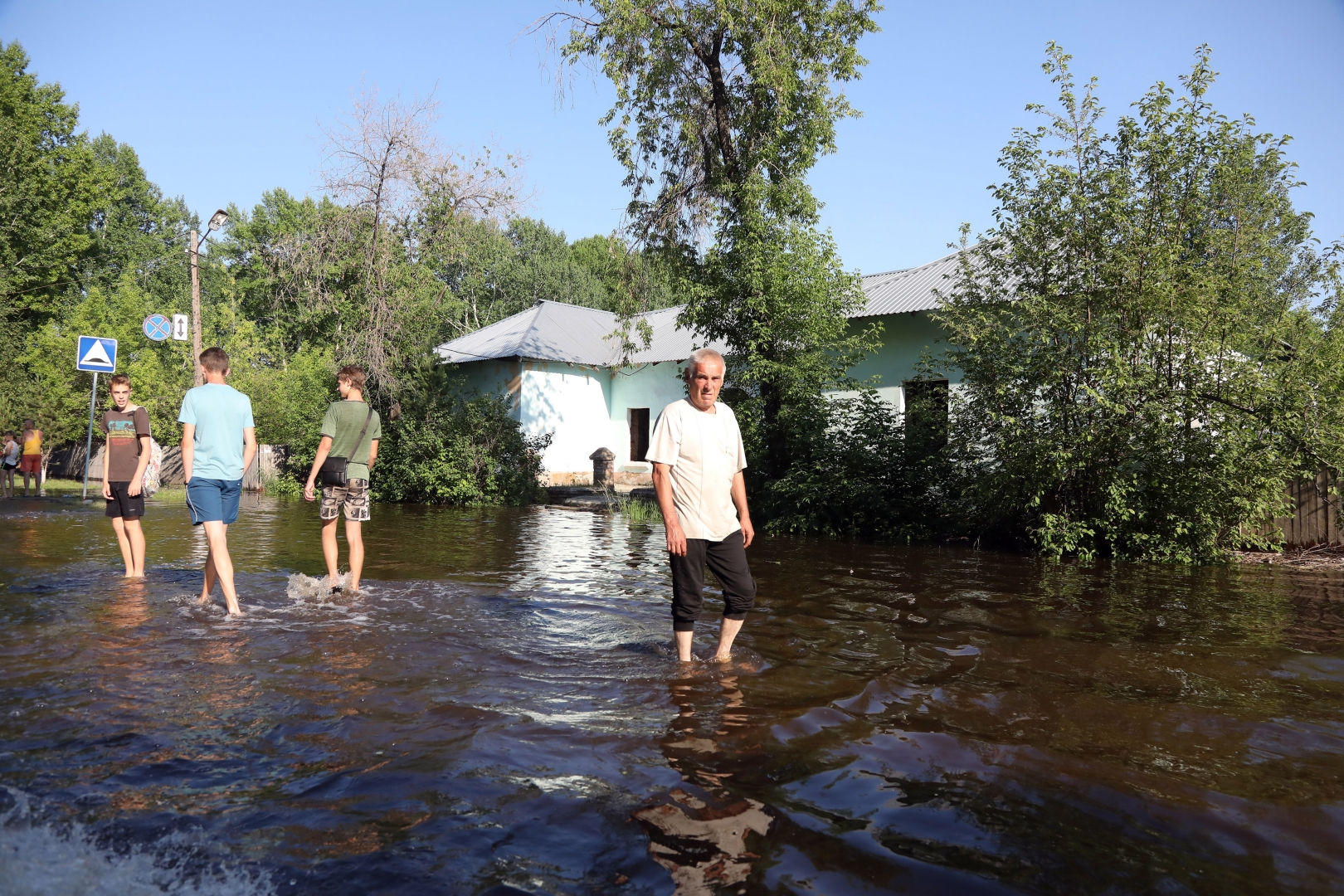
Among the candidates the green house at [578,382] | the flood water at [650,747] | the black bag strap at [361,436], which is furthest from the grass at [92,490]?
the black bag strap at [361,436]

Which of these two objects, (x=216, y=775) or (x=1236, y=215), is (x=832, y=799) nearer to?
(x=216, y=775)

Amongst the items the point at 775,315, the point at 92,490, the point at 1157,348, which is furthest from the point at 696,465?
the point at 92,490

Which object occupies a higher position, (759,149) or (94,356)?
(759,149)

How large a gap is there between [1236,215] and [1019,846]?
10.4 metres

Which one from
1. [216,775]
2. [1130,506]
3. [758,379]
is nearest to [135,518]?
[216,775]

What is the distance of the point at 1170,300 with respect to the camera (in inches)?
410

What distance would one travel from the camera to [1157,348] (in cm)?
1078

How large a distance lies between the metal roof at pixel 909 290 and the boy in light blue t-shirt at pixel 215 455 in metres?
13.6

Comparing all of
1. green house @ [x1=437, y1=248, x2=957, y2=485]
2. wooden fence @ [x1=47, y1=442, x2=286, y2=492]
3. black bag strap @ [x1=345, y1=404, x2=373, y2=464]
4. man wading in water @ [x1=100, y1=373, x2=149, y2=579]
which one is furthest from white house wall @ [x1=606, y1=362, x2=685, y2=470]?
black bag strap @ [x1=345, y1=404, x2=373, y2=464]

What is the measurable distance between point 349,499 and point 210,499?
3.77 feet

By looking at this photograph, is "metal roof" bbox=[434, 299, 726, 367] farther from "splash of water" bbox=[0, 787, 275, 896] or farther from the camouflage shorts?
"splash of water" bbox=[0, 787, 275, 896]

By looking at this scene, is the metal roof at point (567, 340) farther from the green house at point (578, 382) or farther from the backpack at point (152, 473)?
the backpack at point (152, 473)

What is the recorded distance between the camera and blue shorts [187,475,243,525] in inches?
263

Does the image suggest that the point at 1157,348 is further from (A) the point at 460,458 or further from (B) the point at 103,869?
(A) the point at 460,458
